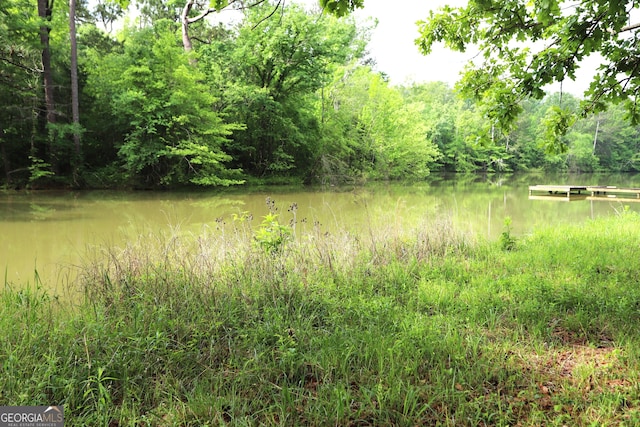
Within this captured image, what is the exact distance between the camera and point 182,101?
57.9 feet

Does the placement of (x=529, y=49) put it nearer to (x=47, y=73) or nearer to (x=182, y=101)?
(x=182, y=101)

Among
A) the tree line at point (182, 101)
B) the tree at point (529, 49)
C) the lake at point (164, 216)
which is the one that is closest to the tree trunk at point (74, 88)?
the tree line at point (182, 101)

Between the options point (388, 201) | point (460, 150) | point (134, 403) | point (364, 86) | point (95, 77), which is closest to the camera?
point (134, 403)

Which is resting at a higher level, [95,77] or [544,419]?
[95,77]

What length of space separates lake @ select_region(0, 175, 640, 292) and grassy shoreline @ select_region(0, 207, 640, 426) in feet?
4.91

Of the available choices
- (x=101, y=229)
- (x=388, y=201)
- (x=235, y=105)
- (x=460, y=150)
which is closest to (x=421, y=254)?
(x=101, y=229)

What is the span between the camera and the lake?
7383 mm

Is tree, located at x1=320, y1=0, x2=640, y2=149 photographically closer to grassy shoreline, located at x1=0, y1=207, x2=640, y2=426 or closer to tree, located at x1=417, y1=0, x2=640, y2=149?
tree, located at x1=417, y1=0, x2=640, y2=149

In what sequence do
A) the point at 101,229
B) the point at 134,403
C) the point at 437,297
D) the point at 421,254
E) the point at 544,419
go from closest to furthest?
1. the point at 544,419
2. the point at 134,403
3. the point at 437,297
4. the point at 421,254
5. the point at 101,229

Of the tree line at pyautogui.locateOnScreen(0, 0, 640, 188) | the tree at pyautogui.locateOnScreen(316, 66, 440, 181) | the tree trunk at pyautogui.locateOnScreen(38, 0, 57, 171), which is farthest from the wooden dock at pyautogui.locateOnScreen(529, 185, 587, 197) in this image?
the tree trunk at pyautogui.locateOnScreen(38, 0, 57, 171)

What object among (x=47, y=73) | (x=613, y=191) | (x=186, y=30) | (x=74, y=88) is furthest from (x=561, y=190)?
(x=47, y=73)

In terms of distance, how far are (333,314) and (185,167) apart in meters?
17.9

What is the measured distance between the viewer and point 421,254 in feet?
20.0

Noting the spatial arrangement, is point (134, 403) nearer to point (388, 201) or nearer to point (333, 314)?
point (333, 314)
